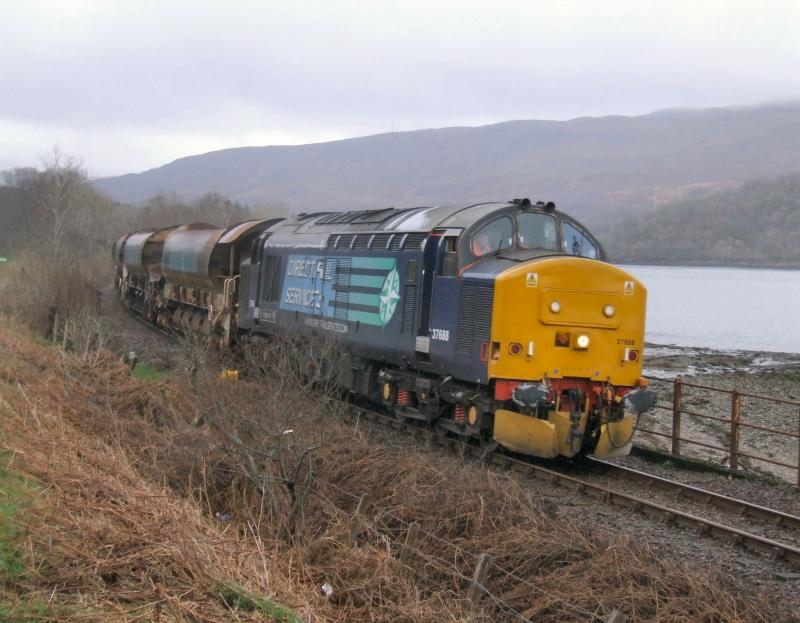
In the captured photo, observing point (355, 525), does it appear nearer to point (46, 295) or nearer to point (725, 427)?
point (725, 427)

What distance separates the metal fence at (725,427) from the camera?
1582 centimetres

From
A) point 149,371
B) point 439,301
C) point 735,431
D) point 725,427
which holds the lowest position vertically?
point 725,427

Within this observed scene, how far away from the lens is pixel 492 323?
12.8 metres

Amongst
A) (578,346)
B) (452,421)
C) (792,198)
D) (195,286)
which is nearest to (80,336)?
(195,286)

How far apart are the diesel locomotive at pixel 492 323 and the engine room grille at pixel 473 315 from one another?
27 millimetres

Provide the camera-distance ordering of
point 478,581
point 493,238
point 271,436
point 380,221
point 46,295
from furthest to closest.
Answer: point 46,295 → point 380,221 → point 493,238 → point 271,436 → point 478,581

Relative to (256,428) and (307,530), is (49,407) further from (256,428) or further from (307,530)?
(307,530)

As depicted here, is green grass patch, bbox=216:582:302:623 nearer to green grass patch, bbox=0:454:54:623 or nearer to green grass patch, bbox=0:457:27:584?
green grass patch, bbox=0:454:54:623

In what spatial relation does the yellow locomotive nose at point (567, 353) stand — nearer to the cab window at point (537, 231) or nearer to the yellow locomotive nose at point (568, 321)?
the yellow locomotive nose at point (568, 321)

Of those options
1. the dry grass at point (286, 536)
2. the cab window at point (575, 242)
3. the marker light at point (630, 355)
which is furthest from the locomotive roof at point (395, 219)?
the dry grass at point (286, 536)

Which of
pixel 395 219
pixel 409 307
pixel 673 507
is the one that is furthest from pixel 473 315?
pixel 673 507

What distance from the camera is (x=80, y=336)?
69.7 ft

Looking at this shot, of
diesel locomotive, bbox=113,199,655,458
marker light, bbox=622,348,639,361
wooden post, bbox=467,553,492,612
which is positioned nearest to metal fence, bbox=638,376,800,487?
marker light, bbox=622,348,639,361

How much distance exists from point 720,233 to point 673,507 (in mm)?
144428
